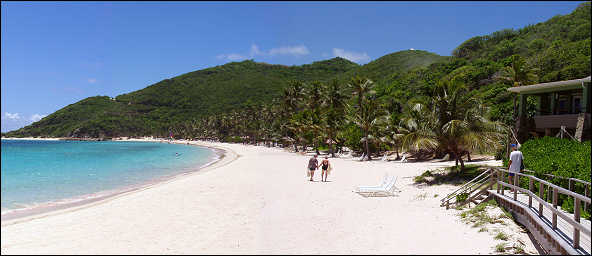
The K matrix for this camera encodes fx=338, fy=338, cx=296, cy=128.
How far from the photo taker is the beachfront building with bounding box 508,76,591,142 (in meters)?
16.3

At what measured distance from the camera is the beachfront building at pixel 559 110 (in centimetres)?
1634

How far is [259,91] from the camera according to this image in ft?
511

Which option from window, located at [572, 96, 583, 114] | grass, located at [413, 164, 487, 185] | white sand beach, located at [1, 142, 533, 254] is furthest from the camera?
window, located at [572, 96, 583, 114]

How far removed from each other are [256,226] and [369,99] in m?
26.5

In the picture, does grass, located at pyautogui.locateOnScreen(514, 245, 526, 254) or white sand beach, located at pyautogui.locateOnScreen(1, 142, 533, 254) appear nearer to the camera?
grass, located at pyautogui.locateOnScreen(514, 245, 526, 254)

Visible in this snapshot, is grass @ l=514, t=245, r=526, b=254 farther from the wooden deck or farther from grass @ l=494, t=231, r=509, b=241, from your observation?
the wooden deck

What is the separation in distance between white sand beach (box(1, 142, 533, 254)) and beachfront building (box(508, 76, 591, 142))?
8.52 metres

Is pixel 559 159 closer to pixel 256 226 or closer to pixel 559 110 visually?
pixel 256 226

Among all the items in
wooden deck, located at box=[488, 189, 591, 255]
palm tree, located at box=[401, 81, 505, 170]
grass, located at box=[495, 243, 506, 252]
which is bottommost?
grass, located at box=[495, 243, 506, 252]

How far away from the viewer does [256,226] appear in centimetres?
868

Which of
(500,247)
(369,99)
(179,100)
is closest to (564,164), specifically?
(500,247)

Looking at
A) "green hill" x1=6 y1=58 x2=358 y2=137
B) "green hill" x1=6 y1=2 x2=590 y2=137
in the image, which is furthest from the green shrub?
"green hill" x1=6 y1=58 x2=358 y2=137

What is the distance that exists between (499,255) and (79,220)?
10888 millimetres

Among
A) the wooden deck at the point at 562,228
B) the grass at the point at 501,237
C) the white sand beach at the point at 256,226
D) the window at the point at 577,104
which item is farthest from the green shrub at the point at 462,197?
the window at the point at 577,104
